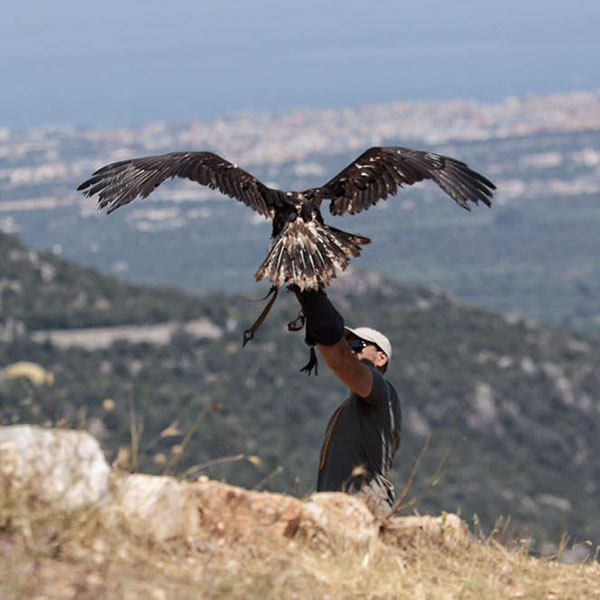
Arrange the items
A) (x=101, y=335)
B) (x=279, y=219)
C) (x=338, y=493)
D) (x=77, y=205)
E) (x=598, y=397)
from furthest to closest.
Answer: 1. (x=77, y=205)
2. (x=598, y=397)
3. (x=101, y=335)
4. (x=279, y=219)
5. (x=338, y=493)

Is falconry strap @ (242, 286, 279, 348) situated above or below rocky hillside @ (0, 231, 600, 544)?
above

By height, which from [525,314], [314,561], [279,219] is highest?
[279,219]

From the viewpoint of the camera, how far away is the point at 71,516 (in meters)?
4.22

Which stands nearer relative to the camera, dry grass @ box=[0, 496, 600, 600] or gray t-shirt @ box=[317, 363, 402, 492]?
dry grass @ box=[0, 496, 600, 600]

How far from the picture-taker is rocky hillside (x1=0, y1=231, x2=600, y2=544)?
39031 mm

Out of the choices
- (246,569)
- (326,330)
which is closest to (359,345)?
(326,330)

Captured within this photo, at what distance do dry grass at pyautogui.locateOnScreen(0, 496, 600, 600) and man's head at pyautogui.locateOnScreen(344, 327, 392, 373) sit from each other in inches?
27.9

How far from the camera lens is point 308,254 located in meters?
5.02

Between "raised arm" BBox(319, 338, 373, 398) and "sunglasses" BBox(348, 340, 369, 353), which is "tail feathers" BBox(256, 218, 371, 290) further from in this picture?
"sunglasses" BBox(348, 340, 369, 353)

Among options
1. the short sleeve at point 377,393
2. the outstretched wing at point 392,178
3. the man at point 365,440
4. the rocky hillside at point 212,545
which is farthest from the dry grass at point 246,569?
the outstretched wing at point 392,178

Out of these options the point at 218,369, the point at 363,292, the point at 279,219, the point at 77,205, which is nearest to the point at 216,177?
the point at 279,219

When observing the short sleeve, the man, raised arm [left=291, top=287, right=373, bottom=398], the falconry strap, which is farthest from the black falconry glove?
the short sleeve

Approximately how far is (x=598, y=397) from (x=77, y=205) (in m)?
146

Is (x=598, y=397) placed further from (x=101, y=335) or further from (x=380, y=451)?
(x=380, y=451)
